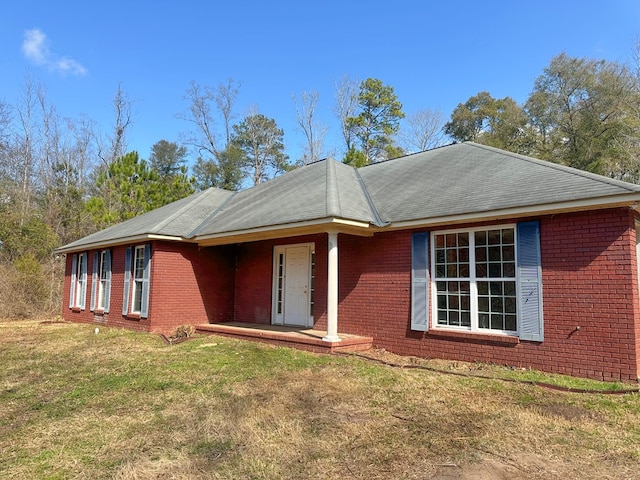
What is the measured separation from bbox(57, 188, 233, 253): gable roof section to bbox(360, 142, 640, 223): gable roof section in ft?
18.1

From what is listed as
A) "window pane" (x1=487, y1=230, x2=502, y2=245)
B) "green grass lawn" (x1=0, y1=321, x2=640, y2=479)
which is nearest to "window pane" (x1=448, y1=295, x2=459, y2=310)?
"green grass lawn" (x1=0, y1=321, x2=640, y2=479)

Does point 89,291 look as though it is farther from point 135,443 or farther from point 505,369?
point 505,369

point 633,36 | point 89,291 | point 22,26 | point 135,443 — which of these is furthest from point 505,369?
point 633,36

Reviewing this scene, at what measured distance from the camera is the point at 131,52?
677 inches

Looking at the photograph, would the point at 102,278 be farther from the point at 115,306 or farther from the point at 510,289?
the point at 510,289

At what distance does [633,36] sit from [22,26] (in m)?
29.5

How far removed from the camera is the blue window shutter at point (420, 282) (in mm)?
7988

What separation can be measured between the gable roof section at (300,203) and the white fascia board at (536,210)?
133 cm

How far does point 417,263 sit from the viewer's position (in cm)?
816

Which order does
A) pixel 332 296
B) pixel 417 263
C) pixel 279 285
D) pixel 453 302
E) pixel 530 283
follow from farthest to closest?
pixel 279 285
pixel 332 296
pixel 417 263
pixel 453 302
pixel 530 283

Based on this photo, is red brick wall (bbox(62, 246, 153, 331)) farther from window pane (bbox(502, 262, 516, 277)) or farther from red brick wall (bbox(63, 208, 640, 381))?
window pane (bbox(502, 262, 516, 277))

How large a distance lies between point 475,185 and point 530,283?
93.5 inches

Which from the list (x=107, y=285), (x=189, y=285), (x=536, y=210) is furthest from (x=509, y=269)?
(x=107, y=285)

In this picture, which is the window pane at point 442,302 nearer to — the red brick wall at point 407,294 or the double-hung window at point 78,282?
the red brick wall at point 407,294
